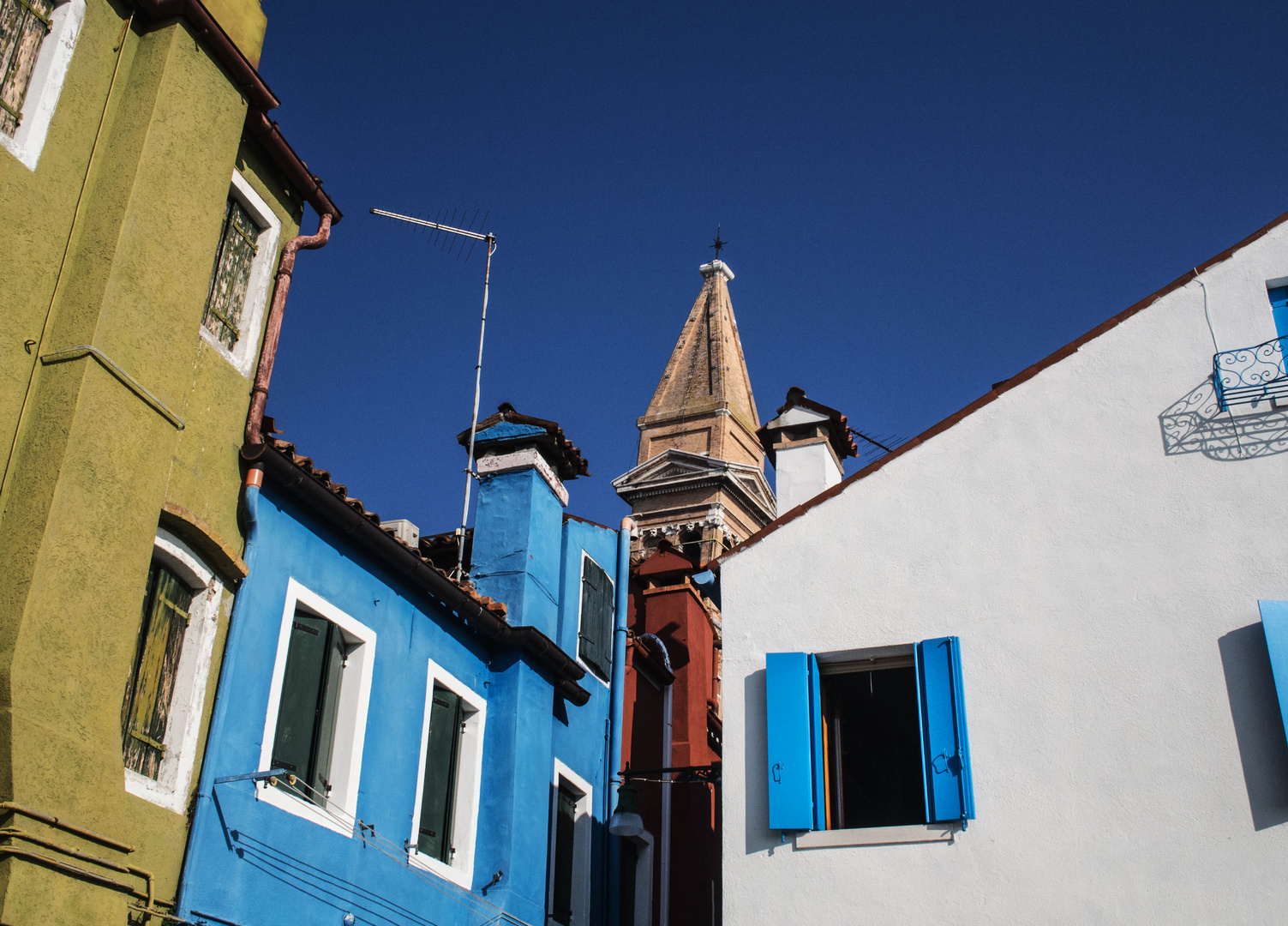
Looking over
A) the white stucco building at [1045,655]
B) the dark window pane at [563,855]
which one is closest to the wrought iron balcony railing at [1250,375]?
the white stucco building at [1045,655]

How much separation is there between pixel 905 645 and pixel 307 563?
4.50 m

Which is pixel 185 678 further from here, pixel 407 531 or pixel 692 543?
pixel 692 543

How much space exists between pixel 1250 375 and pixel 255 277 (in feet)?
24.7

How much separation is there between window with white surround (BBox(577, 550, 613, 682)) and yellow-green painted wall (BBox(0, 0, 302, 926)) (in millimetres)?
5337

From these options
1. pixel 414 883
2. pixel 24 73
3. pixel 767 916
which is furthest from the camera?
pixel 414 883

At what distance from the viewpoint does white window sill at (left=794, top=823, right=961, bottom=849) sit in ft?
28.2

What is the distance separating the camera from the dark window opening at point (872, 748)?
947 cm

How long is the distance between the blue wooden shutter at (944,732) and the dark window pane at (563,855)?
4.62 meters

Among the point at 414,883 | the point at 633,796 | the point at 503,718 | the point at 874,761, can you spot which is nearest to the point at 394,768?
the point at 414,883

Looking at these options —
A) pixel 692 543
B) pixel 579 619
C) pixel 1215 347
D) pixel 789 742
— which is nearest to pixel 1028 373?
pixel 1215 347

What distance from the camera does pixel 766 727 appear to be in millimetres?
9445

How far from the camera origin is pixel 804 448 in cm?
1205

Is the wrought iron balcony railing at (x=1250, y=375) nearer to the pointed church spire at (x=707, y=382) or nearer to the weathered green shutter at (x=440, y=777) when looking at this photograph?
the weathered green shutter at (x=440, y=777)

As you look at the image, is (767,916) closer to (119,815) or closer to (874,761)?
(874,761)
